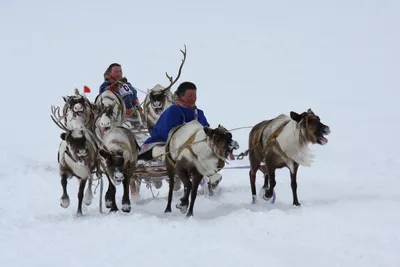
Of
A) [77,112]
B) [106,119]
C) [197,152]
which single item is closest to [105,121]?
[106,119]

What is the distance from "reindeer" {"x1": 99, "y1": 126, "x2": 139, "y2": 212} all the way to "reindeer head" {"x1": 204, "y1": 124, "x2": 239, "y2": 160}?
1.37 m

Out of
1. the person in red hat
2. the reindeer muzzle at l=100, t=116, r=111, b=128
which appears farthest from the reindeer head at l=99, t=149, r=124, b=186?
the person in red hat

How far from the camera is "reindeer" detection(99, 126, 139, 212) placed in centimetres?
959

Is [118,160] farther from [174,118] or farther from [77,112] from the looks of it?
[77,112]

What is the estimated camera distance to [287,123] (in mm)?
10344

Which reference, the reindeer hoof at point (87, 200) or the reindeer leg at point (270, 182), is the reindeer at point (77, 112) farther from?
the reindeer leg at point (270, 182)

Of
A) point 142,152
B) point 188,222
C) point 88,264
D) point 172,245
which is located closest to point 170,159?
point 142,152

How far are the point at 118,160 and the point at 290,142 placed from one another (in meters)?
2.56

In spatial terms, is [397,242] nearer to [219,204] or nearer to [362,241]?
[362,241]

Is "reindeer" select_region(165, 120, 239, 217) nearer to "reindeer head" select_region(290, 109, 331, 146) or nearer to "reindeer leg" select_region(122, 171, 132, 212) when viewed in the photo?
"reindeer leg" select_region(122, 171, 132, 212)

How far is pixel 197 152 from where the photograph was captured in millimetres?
9398

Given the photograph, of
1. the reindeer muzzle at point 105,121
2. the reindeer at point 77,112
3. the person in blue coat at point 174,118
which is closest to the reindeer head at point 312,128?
the person in blue coat at point 174,118

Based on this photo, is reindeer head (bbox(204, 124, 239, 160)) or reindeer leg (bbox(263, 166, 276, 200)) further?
reindeer leg (bbox(263, 166, 276, 200))

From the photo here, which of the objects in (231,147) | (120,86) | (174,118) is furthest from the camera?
(120,86)
